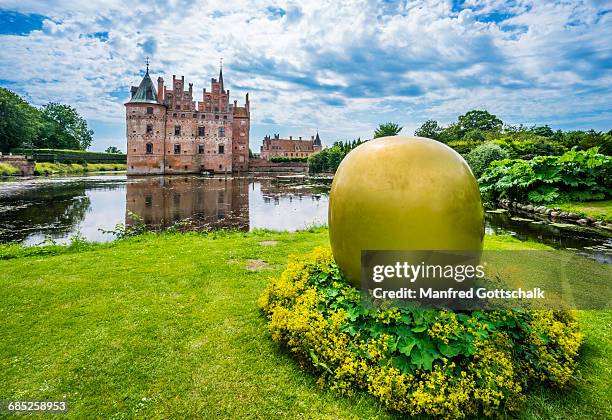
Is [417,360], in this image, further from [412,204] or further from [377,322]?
[412,204]

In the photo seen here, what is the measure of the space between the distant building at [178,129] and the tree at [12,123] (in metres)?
20.6

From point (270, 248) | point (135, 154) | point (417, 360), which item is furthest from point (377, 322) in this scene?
point (135, 154)

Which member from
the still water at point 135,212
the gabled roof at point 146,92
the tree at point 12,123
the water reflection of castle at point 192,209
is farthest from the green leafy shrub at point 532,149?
the tree at point 12,123

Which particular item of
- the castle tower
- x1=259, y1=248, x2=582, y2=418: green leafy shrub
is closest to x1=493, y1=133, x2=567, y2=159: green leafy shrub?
x1=259, y1=248, x2=582, y2=418: green leafy shrub

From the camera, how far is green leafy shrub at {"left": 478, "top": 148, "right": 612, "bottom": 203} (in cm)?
1606

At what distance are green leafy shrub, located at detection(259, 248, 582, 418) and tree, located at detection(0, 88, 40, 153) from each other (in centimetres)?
6950

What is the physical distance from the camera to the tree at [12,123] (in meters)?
53.5

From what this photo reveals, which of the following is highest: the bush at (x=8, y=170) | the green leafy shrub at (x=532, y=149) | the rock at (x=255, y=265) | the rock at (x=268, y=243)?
the green leafy shrub at (x=532, y=149)

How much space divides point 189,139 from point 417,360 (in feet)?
188

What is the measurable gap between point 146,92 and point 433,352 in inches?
2287

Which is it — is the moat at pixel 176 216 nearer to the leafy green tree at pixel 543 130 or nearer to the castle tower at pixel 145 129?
the castle tower at pixel 145 129

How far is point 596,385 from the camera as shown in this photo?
356 centimetres

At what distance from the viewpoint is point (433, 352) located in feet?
11.2

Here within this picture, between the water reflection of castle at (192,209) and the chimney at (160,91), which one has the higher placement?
the chimney at (160,91)
